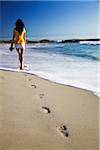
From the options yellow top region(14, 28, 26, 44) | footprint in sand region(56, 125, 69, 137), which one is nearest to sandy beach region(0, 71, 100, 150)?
footprint in sand region(56, 125, 69, 137)

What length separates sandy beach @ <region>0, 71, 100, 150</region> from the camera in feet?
5.78

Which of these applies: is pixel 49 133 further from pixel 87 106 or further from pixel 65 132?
pixel 87 106

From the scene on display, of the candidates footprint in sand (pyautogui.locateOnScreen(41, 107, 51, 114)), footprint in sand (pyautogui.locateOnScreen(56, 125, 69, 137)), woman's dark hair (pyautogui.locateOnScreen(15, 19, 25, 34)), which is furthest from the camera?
woman's dark hair (pyautogui.locateOnScreen(15, 19, 25, 34))

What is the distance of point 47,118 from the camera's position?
2131 millimetres

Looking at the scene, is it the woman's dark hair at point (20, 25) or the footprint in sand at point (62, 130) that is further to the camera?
the woman's dark hair at point (20, 25)

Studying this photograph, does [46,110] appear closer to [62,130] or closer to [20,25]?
[62,130]

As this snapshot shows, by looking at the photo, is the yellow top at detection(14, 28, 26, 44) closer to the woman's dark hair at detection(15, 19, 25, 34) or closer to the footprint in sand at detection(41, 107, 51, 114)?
the woman's dark hair at detection(15, 19, 25, 34)

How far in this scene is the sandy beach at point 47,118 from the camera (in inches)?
69.4

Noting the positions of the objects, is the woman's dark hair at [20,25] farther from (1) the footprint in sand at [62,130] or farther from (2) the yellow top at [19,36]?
(1) the footprint in sand at [62,130]

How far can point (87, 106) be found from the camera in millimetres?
2508

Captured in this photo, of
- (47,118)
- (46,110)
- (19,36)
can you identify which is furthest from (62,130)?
(19,36)

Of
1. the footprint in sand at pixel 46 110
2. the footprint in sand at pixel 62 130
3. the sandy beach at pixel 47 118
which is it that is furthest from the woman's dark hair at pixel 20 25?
the footprint in sand at pixel 62 130

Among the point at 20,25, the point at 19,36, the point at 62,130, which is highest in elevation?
the point at 20,25

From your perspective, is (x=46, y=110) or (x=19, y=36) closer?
(x=46, y=110)
